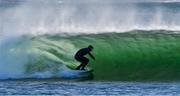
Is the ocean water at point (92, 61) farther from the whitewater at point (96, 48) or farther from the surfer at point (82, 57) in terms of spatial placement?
the surfer at point (82, 57)

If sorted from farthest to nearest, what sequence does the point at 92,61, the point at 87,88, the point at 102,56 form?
the point at 102,56 < the point at 92,61 < the point at 87,88

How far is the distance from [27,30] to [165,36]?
22.9 ft

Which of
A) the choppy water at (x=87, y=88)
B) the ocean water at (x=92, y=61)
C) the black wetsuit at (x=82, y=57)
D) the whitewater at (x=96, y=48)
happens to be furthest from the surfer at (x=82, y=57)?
the choppy water at (x=87, y=88)

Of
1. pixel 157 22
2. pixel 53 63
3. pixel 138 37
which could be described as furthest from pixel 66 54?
pixel 157 22

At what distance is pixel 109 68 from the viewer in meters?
34.9

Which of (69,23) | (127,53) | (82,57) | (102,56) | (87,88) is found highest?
(69,23)

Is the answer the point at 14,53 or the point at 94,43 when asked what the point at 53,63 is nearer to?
the point at 14,53

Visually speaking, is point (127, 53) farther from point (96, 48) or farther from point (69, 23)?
point (69, 23)

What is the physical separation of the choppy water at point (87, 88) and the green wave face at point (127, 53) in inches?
80.7

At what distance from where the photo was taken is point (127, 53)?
3638 centimetres

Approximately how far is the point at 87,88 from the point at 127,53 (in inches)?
277

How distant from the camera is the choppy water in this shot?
28.3m

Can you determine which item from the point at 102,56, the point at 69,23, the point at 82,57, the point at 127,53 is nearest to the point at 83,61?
the point at 82,57

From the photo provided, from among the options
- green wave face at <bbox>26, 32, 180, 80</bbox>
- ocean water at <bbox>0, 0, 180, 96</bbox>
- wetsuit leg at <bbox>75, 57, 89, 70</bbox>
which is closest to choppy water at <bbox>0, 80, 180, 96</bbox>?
ocean water at <bbox>0, 0, 180, 96</bbox>
